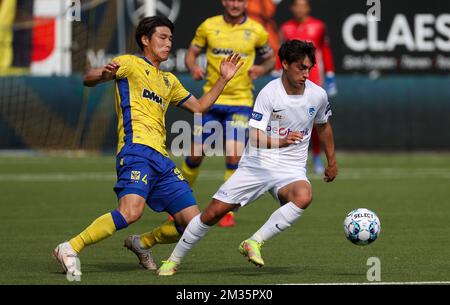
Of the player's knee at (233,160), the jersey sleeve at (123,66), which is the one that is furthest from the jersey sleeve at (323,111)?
the player's knee at (233,160)

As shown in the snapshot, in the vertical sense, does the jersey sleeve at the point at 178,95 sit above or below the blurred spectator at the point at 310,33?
below

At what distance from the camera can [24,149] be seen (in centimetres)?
2512

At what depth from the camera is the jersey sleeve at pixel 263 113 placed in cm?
979

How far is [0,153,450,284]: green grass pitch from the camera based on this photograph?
9.58 metres

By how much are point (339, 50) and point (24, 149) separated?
713 cm

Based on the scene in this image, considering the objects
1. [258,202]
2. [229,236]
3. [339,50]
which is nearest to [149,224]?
[229,236]

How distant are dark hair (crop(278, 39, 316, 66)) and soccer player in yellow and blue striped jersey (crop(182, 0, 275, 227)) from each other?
12.8 ft

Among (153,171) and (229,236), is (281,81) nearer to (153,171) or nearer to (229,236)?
(153,171)

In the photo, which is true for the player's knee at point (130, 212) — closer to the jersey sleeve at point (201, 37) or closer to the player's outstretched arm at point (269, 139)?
the player's outstretched arm at point (269, 139)

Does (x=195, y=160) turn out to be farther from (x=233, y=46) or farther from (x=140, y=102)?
A: (x=140, y=102)

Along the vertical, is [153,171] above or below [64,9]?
below

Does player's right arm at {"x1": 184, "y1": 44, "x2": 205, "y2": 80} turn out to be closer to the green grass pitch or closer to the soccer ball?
the green grass pitch

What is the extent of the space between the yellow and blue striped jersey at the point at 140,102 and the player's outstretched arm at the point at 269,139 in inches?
30.6
